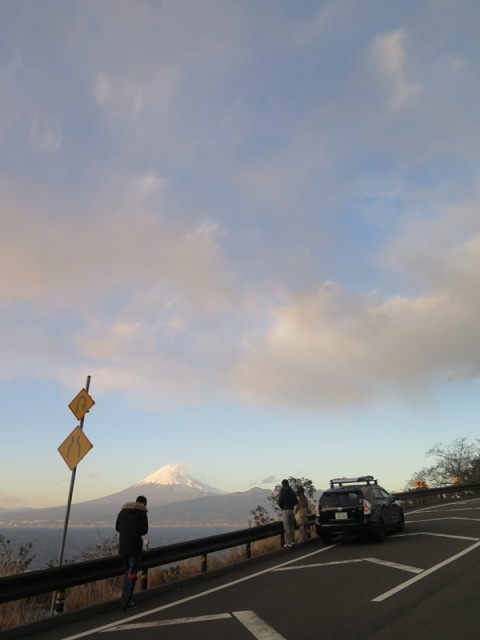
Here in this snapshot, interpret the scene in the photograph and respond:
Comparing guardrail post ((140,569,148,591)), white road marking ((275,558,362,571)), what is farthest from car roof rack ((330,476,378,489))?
guardrail post ((140,569,148,591))

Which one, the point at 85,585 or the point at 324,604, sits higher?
the point at 85,585

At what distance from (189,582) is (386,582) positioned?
401 cm

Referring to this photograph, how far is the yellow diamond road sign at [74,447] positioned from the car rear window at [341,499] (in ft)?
25.5

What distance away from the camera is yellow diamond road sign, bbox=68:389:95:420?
10023 millimetres

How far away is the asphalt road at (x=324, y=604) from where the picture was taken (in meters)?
6.12

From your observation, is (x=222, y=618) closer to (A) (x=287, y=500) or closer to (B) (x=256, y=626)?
(B) (x=256, y=626)

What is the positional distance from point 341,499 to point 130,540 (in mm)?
7631

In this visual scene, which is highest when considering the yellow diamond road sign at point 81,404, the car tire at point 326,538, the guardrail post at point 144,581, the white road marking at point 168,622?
the yellow diamond road sign at point 81,404

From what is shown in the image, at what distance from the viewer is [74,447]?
→ 9688 millimetres

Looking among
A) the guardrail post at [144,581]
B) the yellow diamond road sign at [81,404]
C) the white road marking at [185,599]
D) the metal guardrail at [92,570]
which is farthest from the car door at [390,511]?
the yellow diamond road sign at [81,404]

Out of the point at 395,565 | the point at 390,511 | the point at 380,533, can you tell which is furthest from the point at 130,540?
the point at 390,511

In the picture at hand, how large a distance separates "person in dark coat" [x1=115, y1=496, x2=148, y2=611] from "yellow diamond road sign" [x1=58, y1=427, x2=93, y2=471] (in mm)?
1518

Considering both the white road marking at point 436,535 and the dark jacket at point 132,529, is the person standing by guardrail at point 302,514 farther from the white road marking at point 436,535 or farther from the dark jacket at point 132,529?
the dark jacket at point 132,529

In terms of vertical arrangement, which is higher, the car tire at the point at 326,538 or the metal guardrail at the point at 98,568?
the car tire at the point at 326,538
